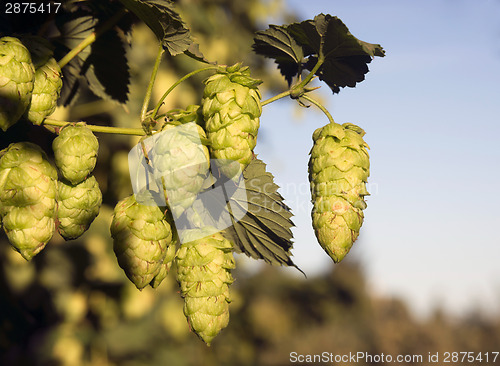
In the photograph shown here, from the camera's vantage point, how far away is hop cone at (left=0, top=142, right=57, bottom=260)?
111 centimetres

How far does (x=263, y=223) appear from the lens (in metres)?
1.47

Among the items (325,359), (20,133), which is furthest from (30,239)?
(325,359)

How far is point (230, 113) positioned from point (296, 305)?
1543 centimetres

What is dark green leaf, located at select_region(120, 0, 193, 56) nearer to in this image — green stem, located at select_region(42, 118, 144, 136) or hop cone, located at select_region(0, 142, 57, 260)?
green stem, located at select_region(42, 118, 144, 136)

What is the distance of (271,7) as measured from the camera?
21.1ft

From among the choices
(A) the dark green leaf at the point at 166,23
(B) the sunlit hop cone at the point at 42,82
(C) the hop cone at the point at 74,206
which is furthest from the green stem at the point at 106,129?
(A) the dark green leaf at the point at 166,23

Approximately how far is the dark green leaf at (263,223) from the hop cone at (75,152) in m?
0.43

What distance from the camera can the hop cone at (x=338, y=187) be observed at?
1211 millimetres

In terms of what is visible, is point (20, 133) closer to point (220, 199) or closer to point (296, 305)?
point (220, 199)
